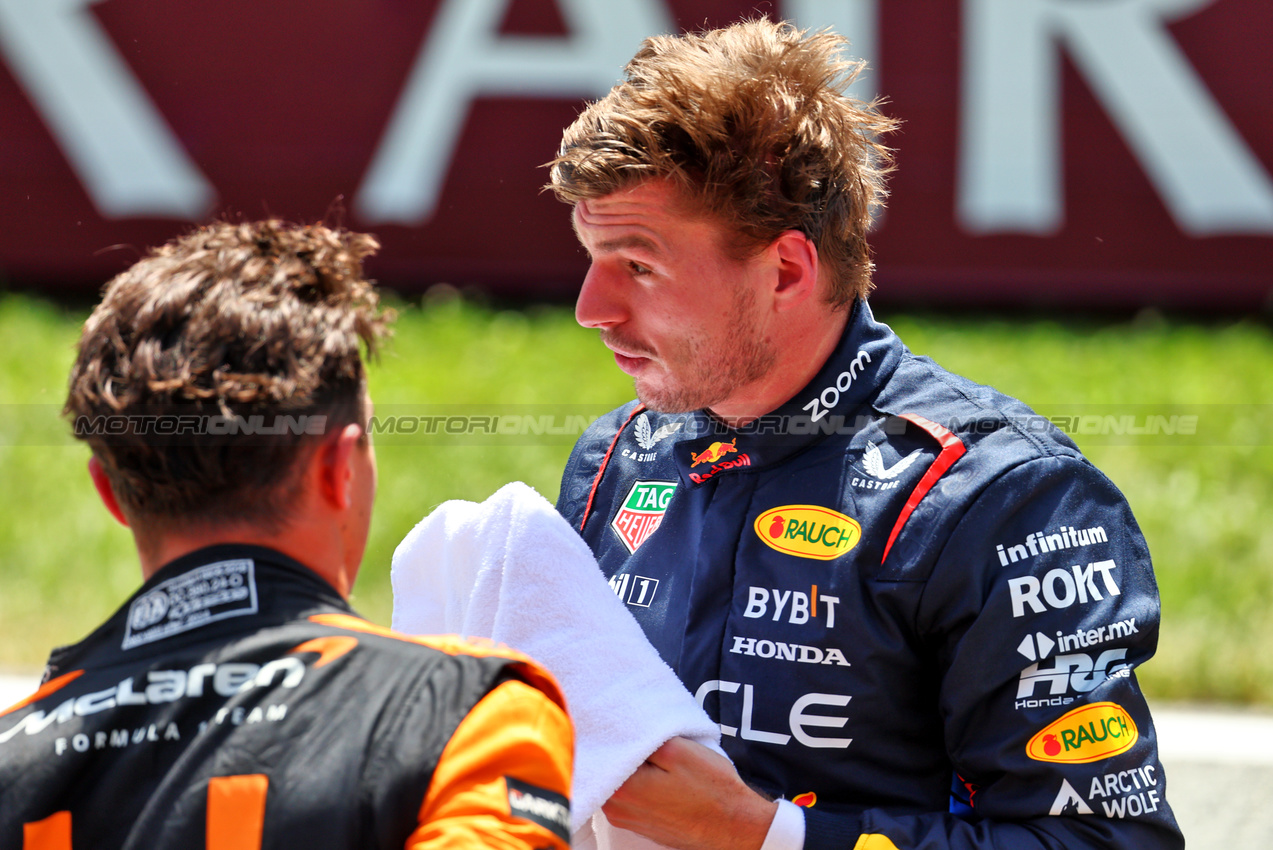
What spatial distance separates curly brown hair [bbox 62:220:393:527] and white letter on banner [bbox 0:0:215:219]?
23.0 ft

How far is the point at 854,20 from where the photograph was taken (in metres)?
7.66

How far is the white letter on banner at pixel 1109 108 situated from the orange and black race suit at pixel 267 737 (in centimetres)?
706

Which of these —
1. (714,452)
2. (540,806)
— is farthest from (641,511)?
(540,806)

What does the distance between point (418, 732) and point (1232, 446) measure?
6.02 metres

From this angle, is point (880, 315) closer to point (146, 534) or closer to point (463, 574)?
point (463, 574)

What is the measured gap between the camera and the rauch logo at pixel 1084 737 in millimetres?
1760

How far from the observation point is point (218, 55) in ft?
26.0

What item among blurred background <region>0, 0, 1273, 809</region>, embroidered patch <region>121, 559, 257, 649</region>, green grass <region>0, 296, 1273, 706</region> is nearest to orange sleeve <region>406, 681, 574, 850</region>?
embroidered patch <region>121, 559, 257, 649</region>

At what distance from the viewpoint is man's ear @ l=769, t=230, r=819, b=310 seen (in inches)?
81.7

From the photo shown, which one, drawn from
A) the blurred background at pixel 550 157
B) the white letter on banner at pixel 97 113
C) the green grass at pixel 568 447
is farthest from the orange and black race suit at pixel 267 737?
the white letter on banner at pixel 97 113

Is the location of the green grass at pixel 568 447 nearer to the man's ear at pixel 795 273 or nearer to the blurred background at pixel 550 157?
the blurred background at pixel 550 157

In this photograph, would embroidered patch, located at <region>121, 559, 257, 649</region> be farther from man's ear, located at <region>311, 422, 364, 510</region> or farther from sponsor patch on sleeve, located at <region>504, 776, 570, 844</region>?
sponsor patch on sleeve, located at <region>504, 776, 570, 844</region>

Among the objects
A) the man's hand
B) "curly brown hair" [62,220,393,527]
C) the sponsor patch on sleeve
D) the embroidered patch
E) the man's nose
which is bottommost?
the man's hand

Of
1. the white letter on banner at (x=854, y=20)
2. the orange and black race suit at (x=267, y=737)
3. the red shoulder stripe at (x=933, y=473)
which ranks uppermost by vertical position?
the white letter on banner at (x=854, y=20)
